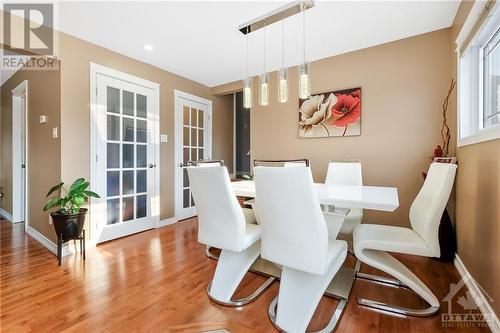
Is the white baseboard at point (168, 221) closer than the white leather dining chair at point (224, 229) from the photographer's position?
No

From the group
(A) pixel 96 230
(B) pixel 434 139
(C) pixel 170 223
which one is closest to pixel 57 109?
(A) pixel 96 230

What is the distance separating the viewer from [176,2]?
2.08 m

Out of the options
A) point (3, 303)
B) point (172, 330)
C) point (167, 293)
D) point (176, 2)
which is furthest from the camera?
point (176, 2)

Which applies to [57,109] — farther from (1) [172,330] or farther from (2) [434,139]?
(2) [434,139]

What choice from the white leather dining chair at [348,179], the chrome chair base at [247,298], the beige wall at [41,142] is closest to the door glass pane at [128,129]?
the beige wall at [41,142]

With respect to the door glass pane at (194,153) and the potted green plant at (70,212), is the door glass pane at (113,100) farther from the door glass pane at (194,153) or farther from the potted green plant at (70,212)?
the door glass pane at (194,153)

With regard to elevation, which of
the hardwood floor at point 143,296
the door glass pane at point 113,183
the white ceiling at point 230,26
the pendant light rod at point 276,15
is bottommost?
the hardwood floor at point 143,296

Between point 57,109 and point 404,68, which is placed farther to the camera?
point 404,68

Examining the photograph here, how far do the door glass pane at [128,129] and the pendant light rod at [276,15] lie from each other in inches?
72.5

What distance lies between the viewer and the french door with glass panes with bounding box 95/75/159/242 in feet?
9.42

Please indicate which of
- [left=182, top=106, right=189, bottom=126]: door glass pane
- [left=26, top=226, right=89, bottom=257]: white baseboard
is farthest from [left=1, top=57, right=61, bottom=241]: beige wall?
[left=182, top=106, right=189, bottom=126]: door glass pane

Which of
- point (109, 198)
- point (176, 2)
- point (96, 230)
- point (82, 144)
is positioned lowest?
point (96, 230)

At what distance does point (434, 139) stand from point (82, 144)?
155 inches

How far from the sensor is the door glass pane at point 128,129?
3.10 m
